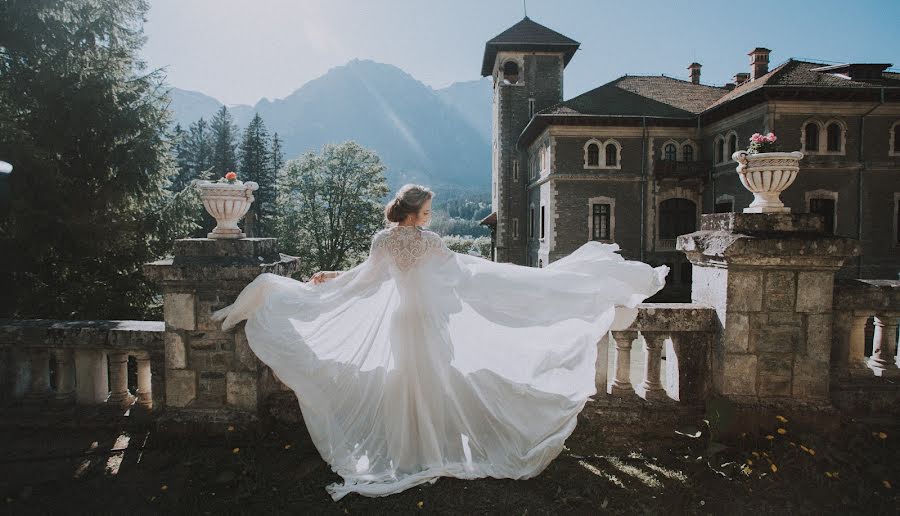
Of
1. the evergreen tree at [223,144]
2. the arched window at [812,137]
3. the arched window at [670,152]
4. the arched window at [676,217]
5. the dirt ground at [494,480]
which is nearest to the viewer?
the dirt ground at [494,480]

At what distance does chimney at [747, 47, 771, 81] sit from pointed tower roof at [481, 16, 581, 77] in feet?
29.3

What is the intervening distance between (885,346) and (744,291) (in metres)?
1.22

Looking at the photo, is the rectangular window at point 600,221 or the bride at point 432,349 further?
the rectangular window at point 600,221

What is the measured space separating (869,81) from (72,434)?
2571 cm

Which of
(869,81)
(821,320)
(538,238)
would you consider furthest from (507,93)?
(821,320)

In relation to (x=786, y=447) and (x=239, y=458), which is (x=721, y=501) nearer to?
(x=786, y=447)

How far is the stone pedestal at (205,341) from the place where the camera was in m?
3.49

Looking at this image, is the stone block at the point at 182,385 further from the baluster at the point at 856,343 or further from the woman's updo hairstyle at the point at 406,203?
the baluster at the point at 856,343

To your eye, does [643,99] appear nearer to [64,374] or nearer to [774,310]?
[774,310]

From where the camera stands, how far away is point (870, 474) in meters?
3.02

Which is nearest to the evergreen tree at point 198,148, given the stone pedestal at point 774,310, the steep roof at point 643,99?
the steep roof at point 643,99

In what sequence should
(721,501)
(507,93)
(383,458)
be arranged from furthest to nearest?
1. (507,93)
2. (383,458)
3. (721,501)

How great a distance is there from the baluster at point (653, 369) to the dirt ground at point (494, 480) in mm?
301

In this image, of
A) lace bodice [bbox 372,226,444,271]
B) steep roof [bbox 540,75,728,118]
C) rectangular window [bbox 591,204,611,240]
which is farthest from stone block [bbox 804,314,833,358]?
rectangular window [bbox 591,204,611,240]
